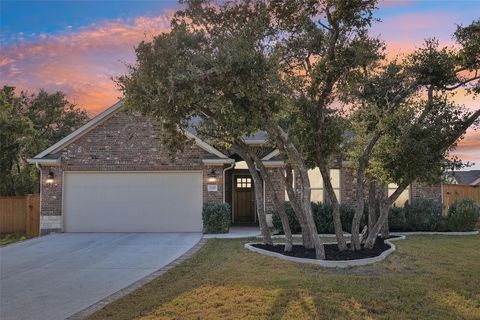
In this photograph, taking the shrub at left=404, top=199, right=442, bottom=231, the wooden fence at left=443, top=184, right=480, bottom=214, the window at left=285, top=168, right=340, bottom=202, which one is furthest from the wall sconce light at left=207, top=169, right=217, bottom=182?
the wooden fence at left=443, top=184, right=480, bottom=214

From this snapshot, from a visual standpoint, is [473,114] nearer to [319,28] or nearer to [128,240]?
[319,28]

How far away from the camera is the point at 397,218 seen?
16.4 metres

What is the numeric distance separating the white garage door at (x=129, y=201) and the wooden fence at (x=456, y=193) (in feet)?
31.4

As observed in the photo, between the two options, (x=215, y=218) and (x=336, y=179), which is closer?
(x=215, y=218)

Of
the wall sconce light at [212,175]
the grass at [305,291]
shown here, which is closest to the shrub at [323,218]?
the wall sconce light at [212,175]

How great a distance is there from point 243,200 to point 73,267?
10466 mm

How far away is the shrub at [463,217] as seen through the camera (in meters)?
16.4

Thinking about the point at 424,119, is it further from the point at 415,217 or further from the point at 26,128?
the point at 26,128

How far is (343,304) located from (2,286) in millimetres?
6350

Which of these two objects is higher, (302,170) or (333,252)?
(302,170)

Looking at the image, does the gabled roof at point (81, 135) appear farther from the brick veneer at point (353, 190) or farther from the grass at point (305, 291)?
the grass at point (305, 291)

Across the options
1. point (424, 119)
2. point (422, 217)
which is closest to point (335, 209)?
point (424, 119)

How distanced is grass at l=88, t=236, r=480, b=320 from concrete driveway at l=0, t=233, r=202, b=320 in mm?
845

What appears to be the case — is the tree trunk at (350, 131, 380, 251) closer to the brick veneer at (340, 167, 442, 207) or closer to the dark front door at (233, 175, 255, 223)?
the brick veneer at (340, 167, 442, 207)
